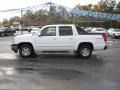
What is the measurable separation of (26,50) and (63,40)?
1988 mm

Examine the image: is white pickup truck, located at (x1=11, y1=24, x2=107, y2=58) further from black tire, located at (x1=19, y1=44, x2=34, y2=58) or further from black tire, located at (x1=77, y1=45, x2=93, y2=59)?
black tire, located at (x1=19, y1=44, x2=34, y2=58)

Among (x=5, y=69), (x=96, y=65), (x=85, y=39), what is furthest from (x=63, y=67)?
(x=85, y=39)

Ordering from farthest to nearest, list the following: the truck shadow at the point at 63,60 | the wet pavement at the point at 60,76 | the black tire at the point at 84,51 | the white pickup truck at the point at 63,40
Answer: the black tire at the point at 84,51, the white pickup truck at the point at 63,40, the truck shadow at the point at 63,60, the wet pavement at the point at 60,76

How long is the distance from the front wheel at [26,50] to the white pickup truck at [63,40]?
156 millimetres

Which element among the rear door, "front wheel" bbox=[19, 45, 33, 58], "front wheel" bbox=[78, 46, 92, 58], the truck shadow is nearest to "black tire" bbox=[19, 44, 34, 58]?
"front wheel" bbox=[19, 45, 33, 58]

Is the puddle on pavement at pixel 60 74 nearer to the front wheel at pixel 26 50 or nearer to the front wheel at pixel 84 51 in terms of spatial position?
the front wheel at pixel 84 51

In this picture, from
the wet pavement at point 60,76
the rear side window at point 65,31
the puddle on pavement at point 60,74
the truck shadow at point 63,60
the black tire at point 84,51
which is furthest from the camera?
the black tire at point 84,51

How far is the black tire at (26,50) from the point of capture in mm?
15883

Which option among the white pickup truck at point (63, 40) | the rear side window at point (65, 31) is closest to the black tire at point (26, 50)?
the white pickup truck at point (63, 40)

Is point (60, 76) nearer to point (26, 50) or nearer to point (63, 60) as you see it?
point (63, 60)

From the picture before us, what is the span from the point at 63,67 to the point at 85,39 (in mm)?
3372

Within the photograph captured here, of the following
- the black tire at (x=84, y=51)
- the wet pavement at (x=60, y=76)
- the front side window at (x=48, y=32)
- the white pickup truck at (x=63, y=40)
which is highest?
the front side window at (x=48, y=32)

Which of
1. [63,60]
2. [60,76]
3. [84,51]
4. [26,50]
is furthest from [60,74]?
[26,50]

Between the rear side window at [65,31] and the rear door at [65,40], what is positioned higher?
the rear side window at [65,31]
